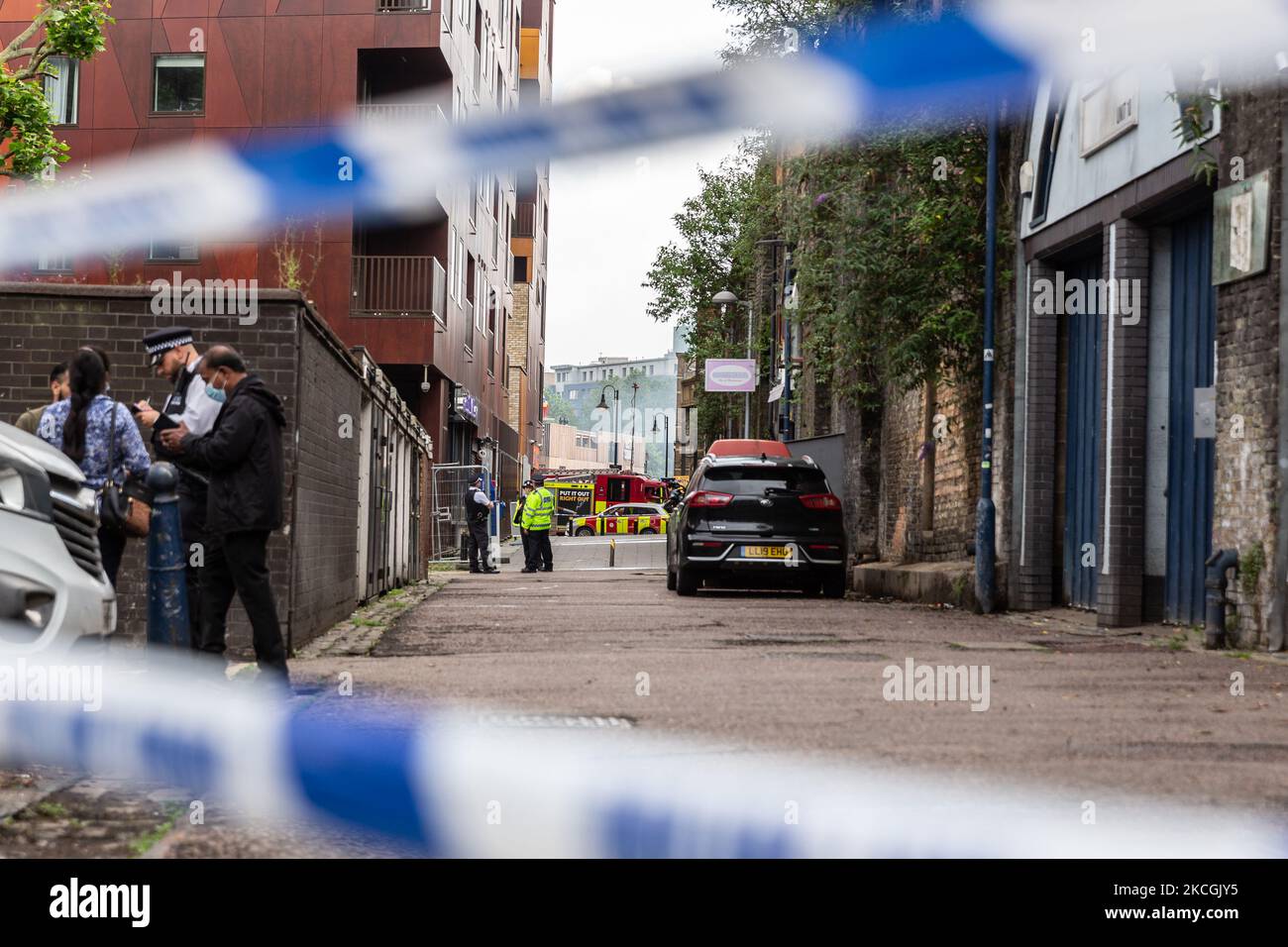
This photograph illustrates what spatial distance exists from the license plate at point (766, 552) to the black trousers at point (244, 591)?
463 inches

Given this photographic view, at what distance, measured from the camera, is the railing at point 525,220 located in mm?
69500

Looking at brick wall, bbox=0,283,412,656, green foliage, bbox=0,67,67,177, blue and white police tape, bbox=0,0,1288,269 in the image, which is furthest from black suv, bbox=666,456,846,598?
blue and white police tape, bbox=0,0,1288,269

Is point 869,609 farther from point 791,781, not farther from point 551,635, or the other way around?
point 791,781

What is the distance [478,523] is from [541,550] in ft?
7.16

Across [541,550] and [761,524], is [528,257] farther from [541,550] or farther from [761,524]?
[761,524]

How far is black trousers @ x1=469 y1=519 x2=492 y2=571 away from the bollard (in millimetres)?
21688

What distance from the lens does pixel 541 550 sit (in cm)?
3148

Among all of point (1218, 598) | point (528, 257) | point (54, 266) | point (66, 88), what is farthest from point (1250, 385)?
point (528, 257)

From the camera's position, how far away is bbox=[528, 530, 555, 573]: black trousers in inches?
1225

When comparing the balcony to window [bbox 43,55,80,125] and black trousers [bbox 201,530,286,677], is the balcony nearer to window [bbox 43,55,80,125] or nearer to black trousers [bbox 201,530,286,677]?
window [bbox 43,55,80,125]

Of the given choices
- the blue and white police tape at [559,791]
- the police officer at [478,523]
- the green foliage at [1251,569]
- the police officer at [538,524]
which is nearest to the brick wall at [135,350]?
the blue and white police tape at [559,791]

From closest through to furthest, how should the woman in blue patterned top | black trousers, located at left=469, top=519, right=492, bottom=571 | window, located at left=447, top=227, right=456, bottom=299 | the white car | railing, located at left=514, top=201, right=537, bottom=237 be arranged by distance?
the white car → the woman in blue patterned top → black trousers, located at left=469, top=519, right=492, bottom=571 → window, located at left=447, top=227, right=456, bottom=299 → railing, located at left=514, top=201, right=537, bottom=237

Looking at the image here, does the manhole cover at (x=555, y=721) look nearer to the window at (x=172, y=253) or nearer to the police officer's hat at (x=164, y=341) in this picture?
the police officer's hat at (x=164, y=341)
